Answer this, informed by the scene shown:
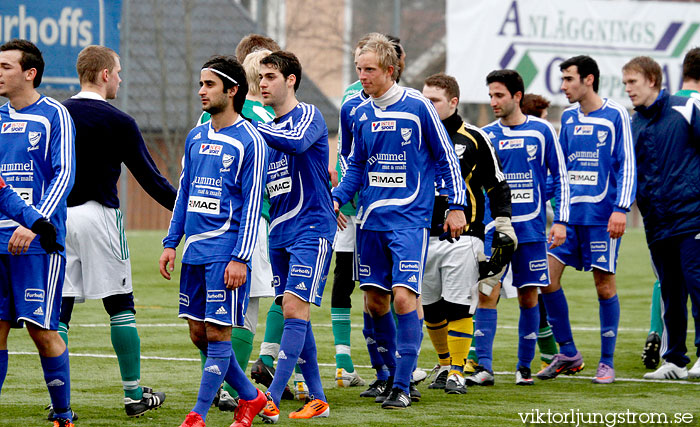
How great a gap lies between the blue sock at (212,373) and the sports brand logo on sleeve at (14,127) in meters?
1.43

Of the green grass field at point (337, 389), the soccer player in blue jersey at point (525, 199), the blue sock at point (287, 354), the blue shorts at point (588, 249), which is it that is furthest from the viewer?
the blue shorts at point (588, 249)

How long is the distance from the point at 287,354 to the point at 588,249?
117 inches

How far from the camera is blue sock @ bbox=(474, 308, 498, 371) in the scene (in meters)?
7.74

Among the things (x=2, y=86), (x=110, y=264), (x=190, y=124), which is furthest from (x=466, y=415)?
(x=190, y=124)

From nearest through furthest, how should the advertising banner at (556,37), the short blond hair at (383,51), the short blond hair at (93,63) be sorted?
the short blond hair at (93,63)
the short blond hair at (383,51)
the advertising banner at (556,37)

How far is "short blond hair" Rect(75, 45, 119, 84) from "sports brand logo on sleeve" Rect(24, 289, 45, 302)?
1.44 m

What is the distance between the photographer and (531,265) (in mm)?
7871

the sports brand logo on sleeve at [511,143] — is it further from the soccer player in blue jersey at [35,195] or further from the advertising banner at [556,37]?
the advertising banner at [556,37]

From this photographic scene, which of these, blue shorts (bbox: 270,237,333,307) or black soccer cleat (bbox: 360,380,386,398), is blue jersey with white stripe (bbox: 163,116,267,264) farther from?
black soccer cleat (bbox: 360,380,386,398)

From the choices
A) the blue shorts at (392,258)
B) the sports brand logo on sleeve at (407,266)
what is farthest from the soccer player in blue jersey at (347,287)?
the sports brand logo on sleeve at (407,266)

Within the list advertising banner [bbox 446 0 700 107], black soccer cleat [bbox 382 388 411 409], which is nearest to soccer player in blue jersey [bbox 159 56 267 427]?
black soccer cleat [bbox 382 388 411 409]

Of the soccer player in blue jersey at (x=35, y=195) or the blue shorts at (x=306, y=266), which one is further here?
the blue shorts at (x=306, y=266)

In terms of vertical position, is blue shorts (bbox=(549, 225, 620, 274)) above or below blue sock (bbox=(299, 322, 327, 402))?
above

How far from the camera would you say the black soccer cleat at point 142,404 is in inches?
243
